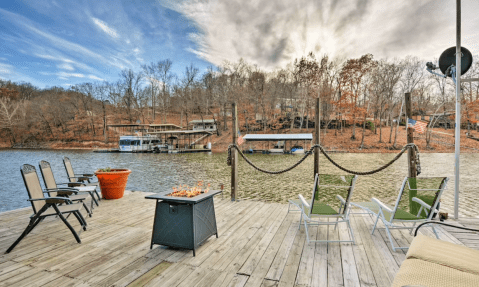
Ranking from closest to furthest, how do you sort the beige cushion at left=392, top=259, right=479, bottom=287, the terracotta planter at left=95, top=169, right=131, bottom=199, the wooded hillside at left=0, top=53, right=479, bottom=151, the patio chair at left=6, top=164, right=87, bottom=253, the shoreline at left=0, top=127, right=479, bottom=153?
the beige cushion at left=392, top=259, right=479, bottom=287
the patio chair at left=6, top=164, right=87, bottom=253
the terracotta planter at left=95, top=169, right=131, bottom=199
the shoreline at left=0, top=127, right=479, bottom=153
the wooded hillside at left=0, top=53, right=479, bottom=151

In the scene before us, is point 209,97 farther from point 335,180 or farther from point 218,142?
point 335,180

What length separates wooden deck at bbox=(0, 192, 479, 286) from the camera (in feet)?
7.63

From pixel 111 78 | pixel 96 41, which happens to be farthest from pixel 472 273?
pixel 111 78

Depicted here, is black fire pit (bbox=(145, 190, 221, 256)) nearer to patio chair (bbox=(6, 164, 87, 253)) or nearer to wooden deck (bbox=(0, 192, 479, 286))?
wooden deck (bbox=(0, 192, 479, 286))

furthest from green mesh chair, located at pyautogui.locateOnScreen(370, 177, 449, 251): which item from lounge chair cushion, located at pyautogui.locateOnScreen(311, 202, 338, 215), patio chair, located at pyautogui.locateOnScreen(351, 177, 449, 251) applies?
lounge chair cushion, located at pyautogui.locateOnScreen(311, 202, 338, 215)

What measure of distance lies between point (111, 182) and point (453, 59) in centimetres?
775

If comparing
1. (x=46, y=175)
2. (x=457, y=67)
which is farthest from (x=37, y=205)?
(x=457, y=67)

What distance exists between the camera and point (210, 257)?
280 cm

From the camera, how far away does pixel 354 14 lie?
17.8 meters

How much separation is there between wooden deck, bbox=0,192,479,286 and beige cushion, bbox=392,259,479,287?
33.1 inches

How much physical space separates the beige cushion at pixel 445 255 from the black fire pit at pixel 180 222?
2125 millimetres

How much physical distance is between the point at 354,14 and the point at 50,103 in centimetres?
6275

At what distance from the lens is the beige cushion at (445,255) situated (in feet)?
5.16

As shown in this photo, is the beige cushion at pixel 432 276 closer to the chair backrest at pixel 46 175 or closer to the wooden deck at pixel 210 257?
the wooden deck at pixel 210 257
